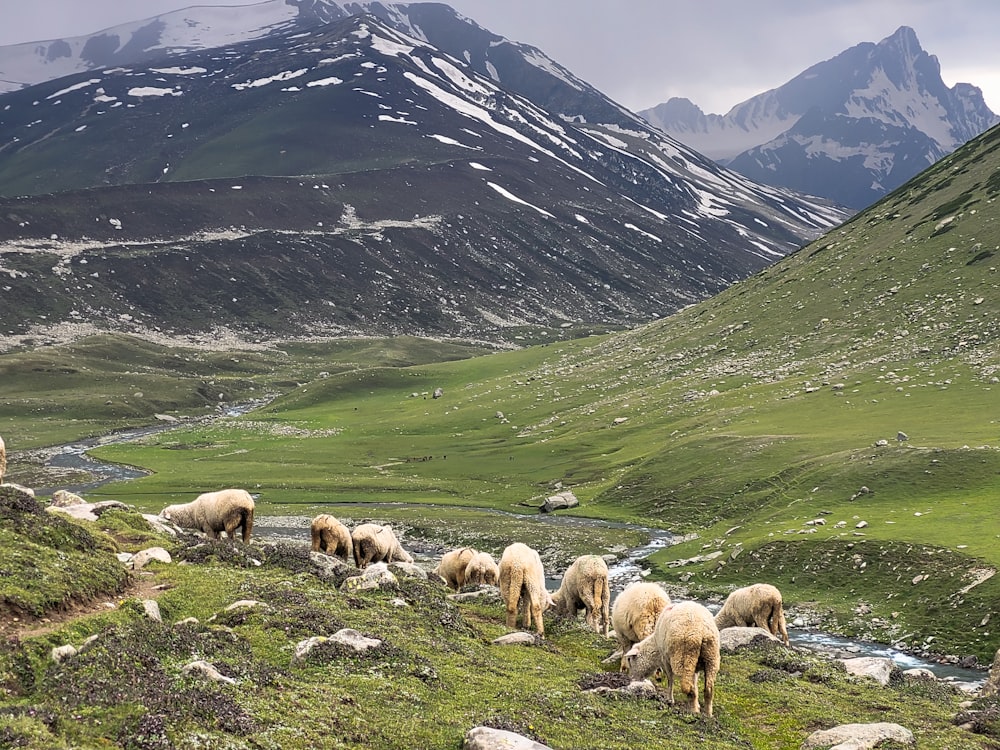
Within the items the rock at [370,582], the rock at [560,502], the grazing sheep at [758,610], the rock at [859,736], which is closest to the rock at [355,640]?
the rock at [370,582]

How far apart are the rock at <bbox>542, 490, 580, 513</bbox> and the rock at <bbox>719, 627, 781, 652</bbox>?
43.3m

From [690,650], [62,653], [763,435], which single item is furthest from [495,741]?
[763,435]

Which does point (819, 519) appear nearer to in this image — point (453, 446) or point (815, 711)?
point (815, 711)

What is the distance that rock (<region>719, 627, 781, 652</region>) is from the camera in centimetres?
2950

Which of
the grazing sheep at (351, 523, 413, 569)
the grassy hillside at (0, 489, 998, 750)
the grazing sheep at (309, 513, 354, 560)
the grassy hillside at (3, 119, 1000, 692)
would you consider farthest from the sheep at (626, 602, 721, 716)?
the grazing sheep at (351, 523, 413, 569)

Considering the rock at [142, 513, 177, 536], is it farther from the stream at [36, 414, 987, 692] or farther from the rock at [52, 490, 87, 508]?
the stream at [36, 414, 987, 692]

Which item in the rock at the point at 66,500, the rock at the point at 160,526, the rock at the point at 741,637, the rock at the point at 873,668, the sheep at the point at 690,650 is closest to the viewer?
the sheep at the point at 690,650

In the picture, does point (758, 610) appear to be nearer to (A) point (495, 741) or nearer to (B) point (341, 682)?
(B) point (341, 682)

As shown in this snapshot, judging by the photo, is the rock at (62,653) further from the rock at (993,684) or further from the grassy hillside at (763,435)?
the grassy hillside at (763,435)

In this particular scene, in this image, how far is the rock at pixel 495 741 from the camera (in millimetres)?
15195

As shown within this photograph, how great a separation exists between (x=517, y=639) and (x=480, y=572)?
39.2ft

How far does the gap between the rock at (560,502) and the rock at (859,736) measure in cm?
5400

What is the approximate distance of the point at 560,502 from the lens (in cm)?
7400

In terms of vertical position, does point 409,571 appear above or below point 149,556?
below
